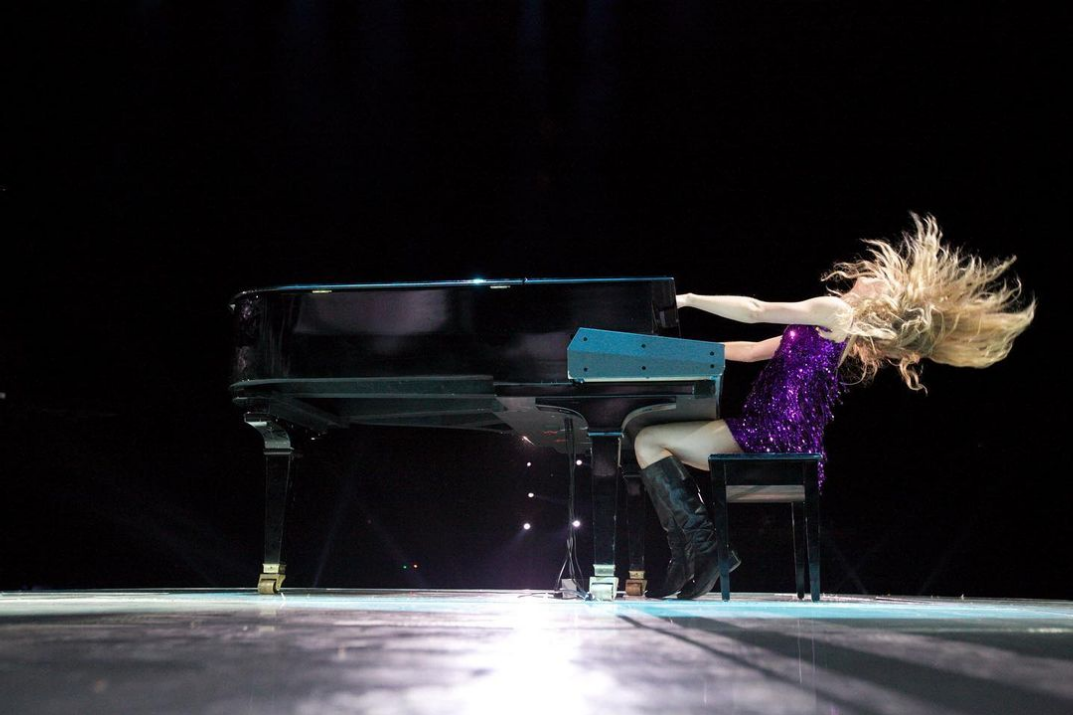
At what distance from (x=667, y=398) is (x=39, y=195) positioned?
3306mm

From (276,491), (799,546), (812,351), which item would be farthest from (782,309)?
(276,491)

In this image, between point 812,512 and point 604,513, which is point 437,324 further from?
point 812,512

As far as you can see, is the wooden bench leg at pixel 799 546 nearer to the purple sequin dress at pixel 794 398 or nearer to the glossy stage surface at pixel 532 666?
the purple sequin dress at pixel 794 398

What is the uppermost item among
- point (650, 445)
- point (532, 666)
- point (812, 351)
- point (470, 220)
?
point (470, 220)

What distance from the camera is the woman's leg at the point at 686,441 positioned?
8.70 ft

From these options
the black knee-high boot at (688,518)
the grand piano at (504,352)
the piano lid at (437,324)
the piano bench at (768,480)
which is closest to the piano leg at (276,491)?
the grand piano at (504,352)

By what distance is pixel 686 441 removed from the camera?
2652mm

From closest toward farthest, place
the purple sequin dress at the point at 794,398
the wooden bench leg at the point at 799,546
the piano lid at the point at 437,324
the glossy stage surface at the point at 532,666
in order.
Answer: the glossy stage surface at the point at 532,666 < the piano lid at the point at 437,324 < the purple sequin dress at the point at 794,398 < the wooden bench leg at the point at 799,546

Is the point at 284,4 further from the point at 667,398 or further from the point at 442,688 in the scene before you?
the point at 442,688

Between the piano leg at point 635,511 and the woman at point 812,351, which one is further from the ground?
the woman at point 812,351

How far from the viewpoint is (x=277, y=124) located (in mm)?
4402

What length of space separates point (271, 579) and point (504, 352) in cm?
107

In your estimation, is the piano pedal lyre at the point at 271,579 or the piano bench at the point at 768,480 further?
the piano pedal lyre at the point at 271,579

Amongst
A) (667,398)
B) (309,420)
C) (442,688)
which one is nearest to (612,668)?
(442,688)
